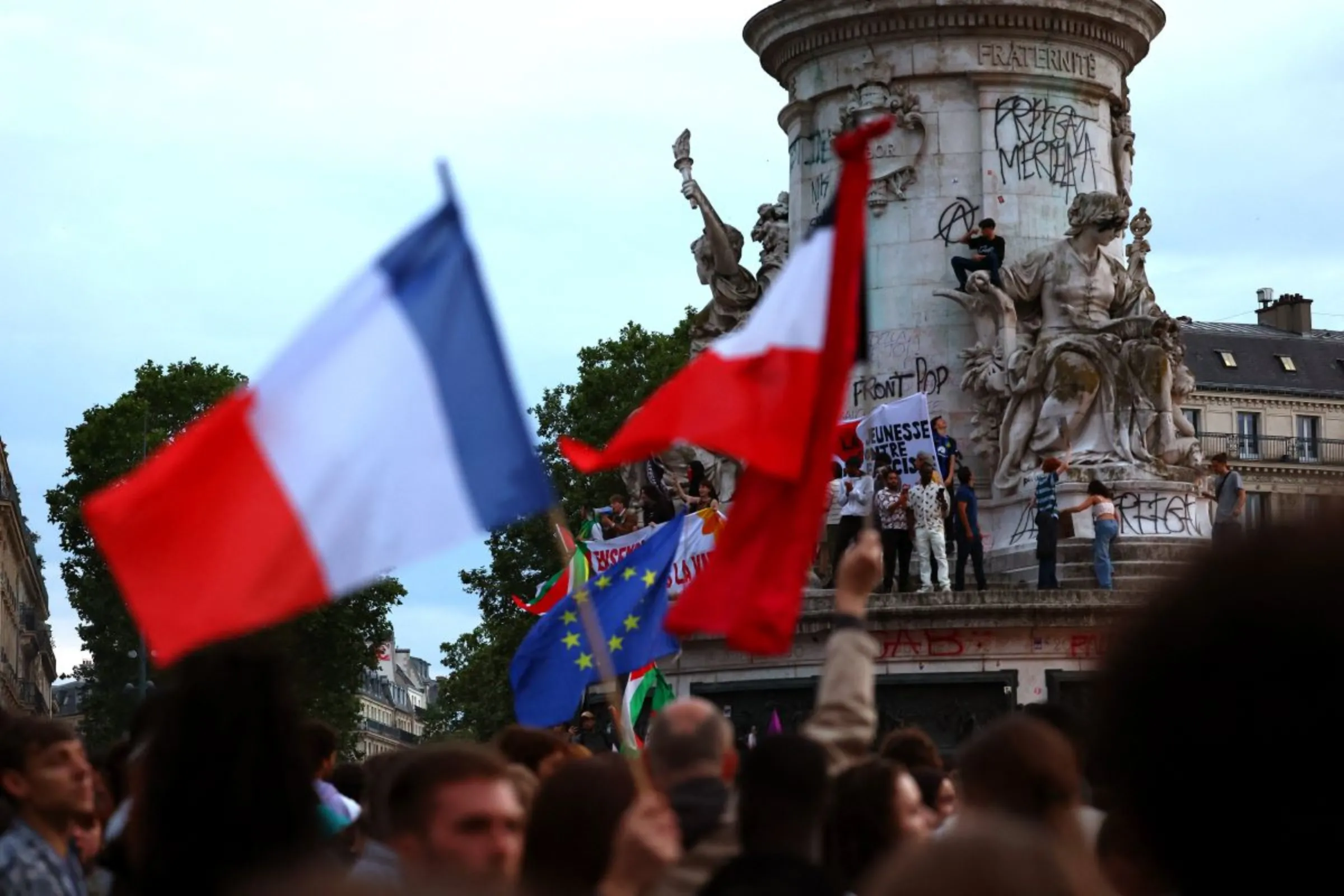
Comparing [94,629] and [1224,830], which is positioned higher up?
[94,629]

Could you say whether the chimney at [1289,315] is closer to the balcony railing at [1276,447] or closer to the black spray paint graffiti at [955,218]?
the balcony railing at [1276,447]

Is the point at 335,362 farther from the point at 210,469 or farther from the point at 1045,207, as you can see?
the point at 1045,207

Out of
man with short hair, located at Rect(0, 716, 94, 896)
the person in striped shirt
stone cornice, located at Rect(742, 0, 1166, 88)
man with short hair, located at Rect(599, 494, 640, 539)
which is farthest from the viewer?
man with short hair, located at Rect(599, 494, 640, 539)

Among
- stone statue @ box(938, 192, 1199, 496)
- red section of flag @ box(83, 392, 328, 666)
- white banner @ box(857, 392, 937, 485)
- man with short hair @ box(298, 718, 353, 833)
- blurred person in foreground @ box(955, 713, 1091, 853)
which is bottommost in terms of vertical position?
blurred person in foreground @ box(955, 713, 1091, 853)

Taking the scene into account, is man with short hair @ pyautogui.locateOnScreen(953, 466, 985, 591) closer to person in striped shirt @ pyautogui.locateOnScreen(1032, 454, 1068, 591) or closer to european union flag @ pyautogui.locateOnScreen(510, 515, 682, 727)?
person in striped shirt @ pyautogui.locateOnScreen(1032, 454, 1068, 591)

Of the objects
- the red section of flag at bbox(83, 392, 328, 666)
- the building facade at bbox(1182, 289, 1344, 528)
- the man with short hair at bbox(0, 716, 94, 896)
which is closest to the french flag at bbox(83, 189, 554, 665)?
the red section of flag at bbox(83, 392, 328, 666)

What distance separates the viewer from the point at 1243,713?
2391mm

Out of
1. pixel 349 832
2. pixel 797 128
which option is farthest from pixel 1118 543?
pixel 349 832

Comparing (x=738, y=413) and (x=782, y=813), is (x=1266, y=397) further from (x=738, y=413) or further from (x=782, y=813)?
(x=782, y=813)

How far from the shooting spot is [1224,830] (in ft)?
7.94

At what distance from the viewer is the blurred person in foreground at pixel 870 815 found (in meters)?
6.75

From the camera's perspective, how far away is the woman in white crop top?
24.7 metres

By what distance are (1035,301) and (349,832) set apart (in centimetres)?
1850

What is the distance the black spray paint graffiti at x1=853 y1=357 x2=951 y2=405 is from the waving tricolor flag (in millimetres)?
18442
